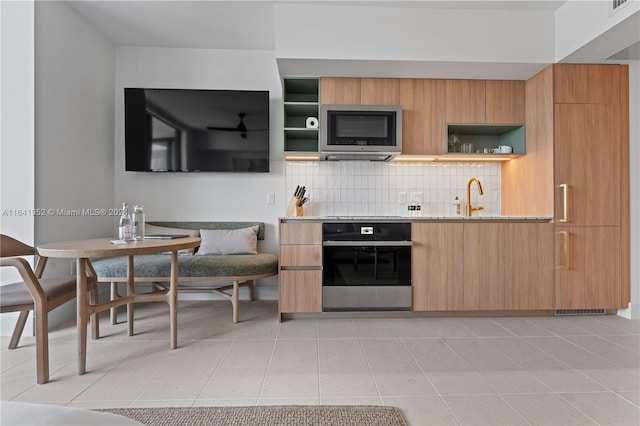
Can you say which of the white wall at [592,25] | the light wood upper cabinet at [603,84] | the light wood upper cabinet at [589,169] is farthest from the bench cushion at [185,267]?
the light wood upper cabinet at [603,84]

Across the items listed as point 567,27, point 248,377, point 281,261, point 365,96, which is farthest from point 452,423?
point 567,27

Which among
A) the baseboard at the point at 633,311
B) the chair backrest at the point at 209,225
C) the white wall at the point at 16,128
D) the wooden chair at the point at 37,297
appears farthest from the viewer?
the chair backrest at the point at 209,225

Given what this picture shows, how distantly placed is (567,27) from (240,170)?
10.3 ft

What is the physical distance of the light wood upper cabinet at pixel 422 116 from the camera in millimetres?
3100

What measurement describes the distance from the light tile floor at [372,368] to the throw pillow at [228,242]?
72 centimetres

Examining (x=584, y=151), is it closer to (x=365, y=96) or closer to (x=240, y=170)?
(x=365, y=96)

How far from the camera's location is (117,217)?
3.47 meters

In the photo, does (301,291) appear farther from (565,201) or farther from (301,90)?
(565,201)

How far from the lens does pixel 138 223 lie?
2.35 meters

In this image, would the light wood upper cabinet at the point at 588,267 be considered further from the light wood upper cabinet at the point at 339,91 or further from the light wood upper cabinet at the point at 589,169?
the light wood upper cabinet at the point at 339,91

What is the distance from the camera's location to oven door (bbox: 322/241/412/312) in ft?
9.09

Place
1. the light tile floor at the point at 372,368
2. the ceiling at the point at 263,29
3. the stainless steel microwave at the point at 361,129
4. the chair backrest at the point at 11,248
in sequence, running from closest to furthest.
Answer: the light tile floor at the point at 372,368
the chair backrest at the point at 11,248
the ceiling at the point at 263,29
the stainless steel microwave at the point at 361,129

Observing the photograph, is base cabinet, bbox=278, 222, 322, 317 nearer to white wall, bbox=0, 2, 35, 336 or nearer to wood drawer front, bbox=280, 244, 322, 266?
wood drawer front, bbox=280, 244, 322, 266

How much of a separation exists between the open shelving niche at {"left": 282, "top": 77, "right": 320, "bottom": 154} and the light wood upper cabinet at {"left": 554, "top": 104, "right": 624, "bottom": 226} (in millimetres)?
2175
